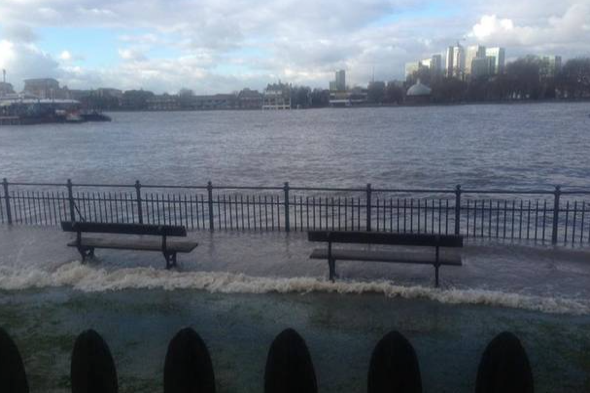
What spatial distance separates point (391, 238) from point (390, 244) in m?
0.15

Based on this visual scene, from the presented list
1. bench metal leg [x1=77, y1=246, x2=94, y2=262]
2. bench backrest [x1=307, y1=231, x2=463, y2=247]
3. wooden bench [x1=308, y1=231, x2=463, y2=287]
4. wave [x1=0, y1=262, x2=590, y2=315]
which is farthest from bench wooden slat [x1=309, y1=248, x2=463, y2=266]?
bench metal leg [x1=77, y1=246, x2=94, y2=262]

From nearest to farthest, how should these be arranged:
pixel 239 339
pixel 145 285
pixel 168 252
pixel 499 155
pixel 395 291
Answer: pixel 239 339
pixel 395 291
pixel 145 285
pixel 168 252
pixel 499 155

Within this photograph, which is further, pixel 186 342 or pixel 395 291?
pixel 395 291

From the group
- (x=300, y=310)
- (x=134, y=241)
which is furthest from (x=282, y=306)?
(x=134, y=241)

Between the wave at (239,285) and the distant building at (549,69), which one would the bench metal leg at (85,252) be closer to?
the wave at (239,285)

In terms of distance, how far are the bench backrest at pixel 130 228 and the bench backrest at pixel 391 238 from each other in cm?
250

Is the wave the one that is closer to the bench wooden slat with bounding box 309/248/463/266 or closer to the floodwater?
the floodwater

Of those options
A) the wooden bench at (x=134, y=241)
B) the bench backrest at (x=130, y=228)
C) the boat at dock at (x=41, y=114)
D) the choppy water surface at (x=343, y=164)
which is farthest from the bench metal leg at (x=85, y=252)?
the boat at dock at (x=41, y=114)

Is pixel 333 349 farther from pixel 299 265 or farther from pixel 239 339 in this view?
pixel 299 265

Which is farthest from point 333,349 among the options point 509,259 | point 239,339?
point 509,259

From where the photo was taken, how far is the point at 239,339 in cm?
709

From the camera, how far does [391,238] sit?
9062 millimetres

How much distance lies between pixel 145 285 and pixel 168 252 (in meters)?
1.26

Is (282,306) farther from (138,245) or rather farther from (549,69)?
(549,69)
